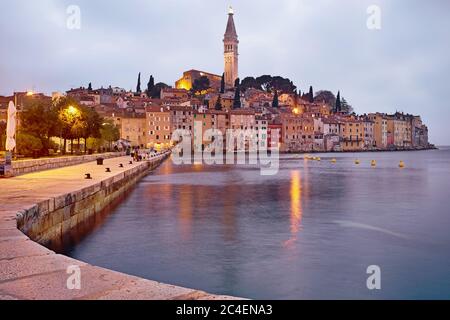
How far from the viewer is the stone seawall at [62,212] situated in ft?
33.1

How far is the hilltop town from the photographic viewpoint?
115562 mm

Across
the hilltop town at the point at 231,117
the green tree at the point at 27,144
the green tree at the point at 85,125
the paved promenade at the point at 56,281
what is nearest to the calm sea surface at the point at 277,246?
the paved promenade at the point at 56,281

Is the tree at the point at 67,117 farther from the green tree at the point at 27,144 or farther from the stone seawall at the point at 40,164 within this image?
the stone seawall at the point at 40,164

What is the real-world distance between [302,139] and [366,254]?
138 metres

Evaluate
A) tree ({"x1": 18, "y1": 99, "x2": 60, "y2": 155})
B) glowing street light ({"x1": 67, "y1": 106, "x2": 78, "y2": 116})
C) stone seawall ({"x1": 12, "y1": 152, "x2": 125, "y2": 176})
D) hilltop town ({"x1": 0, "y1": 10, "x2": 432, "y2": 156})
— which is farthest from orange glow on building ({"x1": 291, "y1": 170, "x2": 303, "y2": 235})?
hilltop town ({"x1": 0, "y1": 10, "x2": 432, "y2": 156})

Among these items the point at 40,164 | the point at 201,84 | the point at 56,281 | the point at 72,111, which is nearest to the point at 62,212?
the point at 56,281

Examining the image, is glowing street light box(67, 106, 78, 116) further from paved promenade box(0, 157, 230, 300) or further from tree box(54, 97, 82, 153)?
paved promenade box(0, 157, 230, 300)

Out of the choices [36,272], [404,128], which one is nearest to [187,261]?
[36,272]

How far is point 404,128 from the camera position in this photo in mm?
195375

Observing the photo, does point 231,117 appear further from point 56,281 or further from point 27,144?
point 56,281

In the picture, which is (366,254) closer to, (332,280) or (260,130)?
(332,280)

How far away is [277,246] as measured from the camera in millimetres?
12805

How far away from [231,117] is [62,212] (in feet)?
390

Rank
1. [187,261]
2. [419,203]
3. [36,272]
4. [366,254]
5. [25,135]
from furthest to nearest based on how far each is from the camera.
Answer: [25,135] < [419,203] < [366,254] < [187,261] < [36,272]
